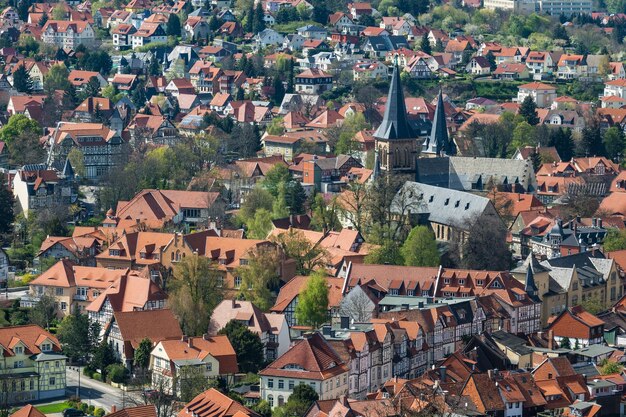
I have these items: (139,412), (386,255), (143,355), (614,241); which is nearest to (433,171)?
(614,241)

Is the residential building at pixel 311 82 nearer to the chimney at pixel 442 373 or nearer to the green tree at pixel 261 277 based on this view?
the green tree at pixel 261 277

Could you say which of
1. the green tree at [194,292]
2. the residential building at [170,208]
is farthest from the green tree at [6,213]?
the green tree at [194,292]

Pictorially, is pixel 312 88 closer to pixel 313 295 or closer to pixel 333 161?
pixel 333 161

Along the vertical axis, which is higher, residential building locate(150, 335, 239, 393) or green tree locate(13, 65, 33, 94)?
residential building locate(150, 335, 239, 393)

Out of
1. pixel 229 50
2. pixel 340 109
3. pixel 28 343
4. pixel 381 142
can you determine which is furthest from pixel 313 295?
pixel 229 50

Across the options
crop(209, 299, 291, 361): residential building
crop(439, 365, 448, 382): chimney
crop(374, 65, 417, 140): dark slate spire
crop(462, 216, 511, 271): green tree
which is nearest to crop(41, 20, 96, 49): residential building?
crop(374, 65, 417, 140): dark slate spire

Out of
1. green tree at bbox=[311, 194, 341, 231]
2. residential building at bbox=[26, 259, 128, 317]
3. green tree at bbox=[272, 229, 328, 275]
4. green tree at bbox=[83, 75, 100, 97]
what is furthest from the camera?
green tree at bbox=[83, 75, 100, 97]

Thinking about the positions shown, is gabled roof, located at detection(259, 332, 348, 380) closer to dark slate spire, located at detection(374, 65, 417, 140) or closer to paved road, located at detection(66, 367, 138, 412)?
paved road, located at detection(66, 367, 138, 412)
